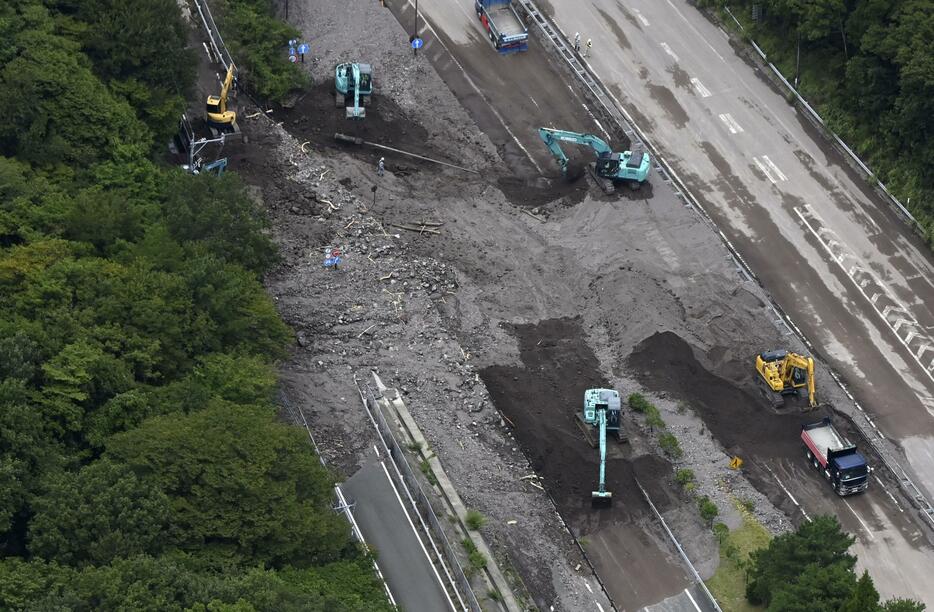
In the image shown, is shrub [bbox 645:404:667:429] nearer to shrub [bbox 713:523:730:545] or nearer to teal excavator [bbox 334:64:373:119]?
shrub [bbox 713:523:730:545]

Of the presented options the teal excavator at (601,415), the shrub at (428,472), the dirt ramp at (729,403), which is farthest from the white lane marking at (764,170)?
the shrub at (428,472)

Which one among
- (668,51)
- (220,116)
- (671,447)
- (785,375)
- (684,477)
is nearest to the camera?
(684,477)

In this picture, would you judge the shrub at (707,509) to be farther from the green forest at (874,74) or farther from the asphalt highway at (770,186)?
the green forest at (874,74)

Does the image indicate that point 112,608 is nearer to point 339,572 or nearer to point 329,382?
point 339,572

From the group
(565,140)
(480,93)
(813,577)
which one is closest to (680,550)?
(813,577)

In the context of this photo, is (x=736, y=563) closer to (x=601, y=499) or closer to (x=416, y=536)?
(x=601, y=499)

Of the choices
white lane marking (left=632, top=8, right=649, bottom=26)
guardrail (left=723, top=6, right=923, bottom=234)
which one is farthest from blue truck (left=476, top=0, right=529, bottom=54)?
guardrail (left=723, top=6, right=923, bottom=234)

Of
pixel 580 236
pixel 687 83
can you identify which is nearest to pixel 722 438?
pixel 580 236
